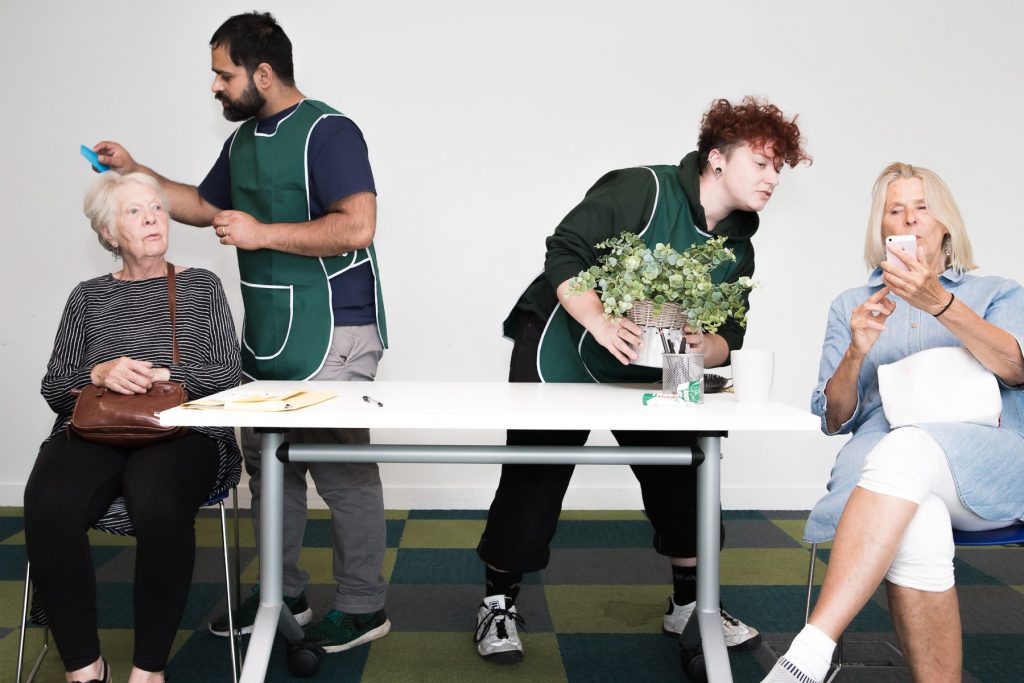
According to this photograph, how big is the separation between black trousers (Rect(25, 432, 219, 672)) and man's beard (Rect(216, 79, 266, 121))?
97 centimetres

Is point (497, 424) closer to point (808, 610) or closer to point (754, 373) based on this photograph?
point (754, 373)

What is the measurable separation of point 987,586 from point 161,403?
2536 millimetres

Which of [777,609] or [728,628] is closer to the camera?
[728,628]

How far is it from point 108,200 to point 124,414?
63cm

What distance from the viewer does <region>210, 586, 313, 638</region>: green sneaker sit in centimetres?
228

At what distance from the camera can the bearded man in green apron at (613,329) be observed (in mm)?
1979

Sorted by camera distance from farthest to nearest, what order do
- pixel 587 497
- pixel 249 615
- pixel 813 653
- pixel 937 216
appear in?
pixel 587 497 → pixel 249 615 → pixel 937 216 → pixel 813 653

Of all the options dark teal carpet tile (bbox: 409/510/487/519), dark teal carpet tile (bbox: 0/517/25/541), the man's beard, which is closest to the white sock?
the man's beard

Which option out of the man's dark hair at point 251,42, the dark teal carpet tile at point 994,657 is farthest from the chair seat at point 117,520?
the dark teal carpet tile at point 994,657

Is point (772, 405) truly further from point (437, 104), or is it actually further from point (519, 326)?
point (437, 104)

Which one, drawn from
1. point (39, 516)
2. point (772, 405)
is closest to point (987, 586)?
point (772, 405)

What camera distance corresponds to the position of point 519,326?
2.23 meters

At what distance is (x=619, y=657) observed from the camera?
2.20 metres

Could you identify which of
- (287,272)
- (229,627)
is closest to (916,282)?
(287,272)
